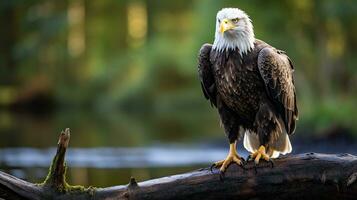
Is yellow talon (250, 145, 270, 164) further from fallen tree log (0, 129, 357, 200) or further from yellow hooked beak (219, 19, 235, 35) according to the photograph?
yellow hooked beak (219, 19, 235, 35)

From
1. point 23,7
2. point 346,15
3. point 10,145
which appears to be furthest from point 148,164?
point 23,7

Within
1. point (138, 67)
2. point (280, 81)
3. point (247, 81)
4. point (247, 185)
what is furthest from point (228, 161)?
point (138, 67)

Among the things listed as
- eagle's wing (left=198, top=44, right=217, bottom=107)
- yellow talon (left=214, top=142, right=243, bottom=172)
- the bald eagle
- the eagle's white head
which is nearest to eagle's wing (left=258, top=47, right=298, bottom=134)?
the bald eagle

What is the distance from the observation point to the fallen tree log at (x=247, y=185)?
7555 mm

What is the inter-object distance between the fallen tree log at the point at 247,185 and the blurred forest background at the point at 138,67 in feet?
24.6

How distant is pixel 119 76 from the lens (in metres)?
47.8

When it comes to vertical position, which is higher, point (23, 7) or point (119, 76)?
point (23, 7)

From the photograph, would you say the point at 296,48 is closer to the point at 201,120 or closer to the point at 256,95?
the point at 201,120

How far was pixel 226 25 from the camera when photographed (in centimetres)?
865

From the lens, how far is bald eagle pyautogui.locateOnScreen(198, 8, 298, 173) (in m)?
8.80

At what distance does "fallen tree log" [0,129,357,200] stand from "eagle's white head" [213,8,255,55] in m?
1.54

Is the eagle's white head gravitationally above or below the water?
below

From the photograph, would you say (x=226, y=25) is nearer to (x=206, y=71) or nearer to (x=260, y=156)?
(x=206, y=71)

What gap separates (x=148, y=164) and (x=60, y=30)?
32024 mm
